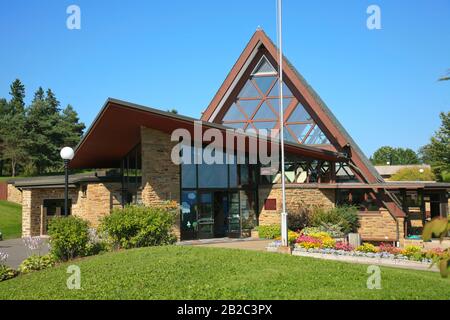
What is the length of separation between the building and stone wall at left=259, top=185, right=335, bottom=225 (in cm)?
5

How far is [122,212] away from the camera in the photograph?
14.2 meters

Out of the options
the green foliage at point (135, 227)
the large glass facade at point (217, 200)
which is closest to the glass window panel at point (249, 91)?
the large glass facade at point (217, 200)

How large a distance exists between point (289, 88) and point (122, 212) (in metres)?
12.9

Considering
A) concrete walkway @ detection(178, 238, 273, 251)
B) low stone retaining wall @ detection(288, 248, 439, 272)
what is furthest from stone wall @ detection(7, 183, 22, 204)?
low stone retaining wall @ detection(288, 248, 439, 272)

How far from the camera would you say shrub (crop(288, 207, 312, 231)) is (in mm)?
20078

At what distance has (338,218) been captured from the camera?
19.8 meters

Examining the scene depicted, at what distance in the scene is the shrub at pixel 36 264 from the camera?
39.9 feet

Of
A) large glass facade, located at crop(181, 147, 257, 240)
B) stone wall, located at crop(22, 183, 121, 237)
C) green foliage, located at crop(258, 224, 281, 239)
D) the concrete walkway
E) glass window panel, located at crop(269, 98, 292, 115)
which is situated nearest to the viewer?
the concrete walkway

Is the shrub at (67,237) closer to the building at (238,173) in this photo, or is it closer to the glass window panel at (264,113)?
the building at (238,173)

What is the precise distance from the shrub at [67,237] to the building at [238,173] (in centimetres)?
392

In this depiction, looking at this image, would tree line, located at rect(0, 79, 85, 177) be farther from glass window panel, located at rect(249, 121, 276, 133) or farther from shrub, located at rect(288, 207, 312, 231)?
shrub, located at rect(288, 207, 312, 231)

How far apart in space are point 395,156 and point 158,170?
342ft
